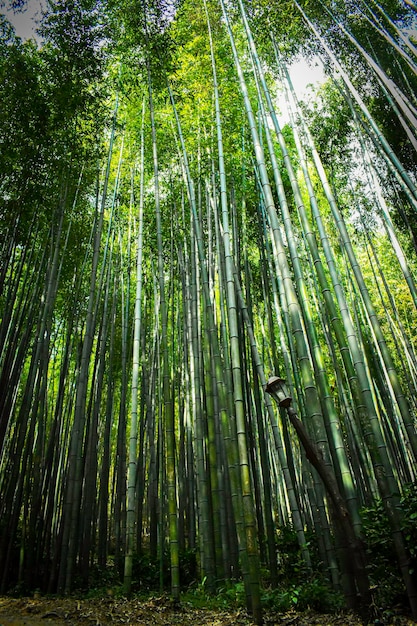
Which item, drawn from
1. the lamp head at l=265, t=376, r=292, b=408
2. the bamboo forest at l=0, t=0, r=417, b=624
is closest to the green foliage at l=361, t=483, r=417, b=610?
the bamboo forest at l=0, t=0, r=417, b=624

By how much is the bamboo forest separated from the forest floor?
131 millimetres

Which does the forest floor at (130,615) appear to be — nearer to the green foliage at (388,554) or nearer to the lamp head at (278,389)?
the green foliage at (388,554)

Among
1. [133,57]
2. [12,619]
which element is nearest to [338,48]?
[133,57]

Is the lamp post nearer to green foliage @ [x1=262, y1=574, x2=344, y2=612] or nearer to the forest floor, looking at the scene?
the forest floor

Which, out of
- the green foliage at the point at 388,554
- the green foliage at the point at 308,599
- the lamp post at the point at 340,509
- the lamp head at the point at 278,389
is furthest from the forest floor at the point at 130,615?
the lamp head at the point at 278,389

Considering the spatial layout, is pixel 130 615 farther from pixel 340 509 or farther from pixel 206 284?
pixel 206 284

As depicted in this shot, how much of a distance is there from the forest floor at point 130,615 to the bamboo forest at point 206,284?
13 centimetres

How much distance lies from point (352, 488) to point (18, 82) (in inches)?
Answer: 202

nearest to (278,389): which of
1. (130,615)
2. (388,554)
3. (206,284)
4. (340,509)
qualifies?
(340,509)

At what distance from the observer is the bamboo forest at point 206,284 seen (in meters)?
2.73

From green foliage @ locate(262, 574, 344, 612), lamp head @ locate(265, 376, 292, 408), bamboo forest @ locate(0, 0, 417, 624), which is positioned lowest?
green foliage @ locate(262, 574, 344, 612)

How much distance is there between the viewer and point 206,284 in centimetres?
367

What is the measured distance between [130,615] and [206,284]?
2616mm

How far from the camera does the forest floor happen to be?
8.18ft
